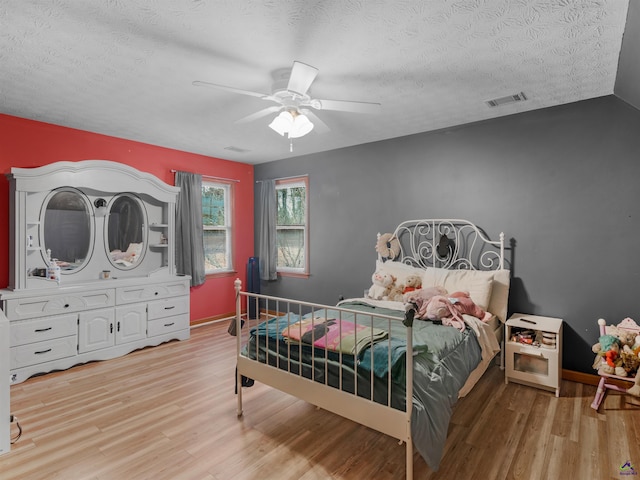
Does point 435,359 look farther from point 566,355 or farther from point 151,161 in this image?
point 151,161

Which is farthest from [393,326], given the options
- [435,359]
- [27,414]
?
[27,414]

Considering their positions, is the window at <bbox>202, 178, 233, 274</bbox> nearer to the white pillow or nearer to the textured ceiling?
the textured ceiling

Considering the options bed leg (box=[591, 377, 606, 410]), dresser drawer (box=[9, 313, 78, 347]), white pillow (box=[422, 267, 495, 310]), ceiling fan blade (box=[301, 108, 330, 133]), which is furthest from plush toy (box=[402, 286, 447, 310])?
dresser drawer (box=[9, 313, 78, 347])

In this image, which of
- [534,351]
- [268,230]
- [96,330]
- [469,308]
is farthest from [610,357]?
[96,330]

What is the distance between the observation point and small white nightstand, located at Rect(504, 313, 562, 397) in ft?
9.52

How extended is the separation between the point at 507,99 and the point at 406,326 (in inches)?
95.0

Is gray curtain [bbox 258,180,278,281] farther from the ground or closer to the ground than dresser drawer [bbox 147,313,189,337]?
farther from the ground

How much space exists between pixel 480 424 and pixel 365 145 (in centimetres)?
334

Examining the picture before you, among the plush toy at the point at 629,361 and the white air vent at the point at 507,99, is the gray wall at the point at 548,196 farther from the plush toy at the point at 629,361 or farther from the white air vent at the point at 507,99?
the plush toy at the point at 629,361

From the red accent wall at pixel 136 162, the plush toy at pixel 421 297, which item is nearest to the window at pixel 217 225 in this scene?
the red accent wall at pixel 136 162

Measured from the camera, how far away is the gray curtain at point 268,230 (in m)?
5.47

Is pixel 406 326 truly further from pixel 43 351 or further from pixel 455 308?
pixel 43 351

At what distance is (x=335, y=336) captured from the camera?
7.45 ft

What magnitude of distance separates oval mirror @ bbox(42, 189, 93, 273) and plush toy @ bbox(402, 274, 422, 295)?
3486 millimetres
